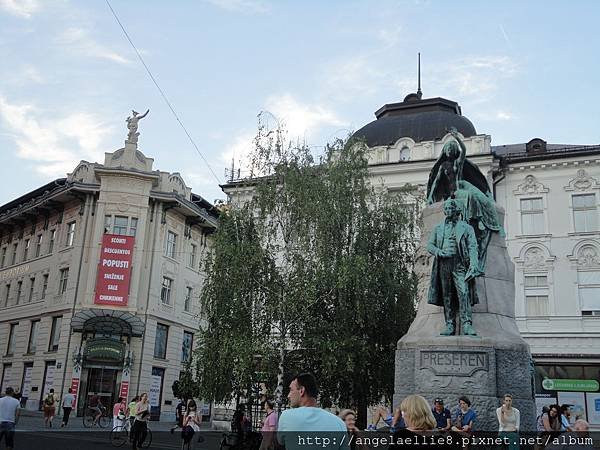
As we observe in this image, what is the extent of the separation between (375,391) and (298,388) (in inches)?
Result: 642

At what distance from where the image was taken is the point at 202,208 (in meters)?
43.8

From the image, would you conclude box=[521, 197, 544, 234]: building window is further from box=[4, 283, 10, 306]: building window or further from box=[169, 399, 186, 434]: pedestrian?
box=[4, 283, 10, 306]: building window

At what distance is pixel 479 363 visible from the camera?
987 centimetres

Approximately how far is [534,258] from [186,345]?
22431 millimetres

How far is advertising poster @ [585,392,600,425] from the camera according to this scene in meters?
28.4

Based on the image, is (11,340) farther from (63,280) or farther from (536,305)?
(536,305)

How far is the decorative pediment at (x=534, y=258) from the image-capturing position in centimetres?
3102

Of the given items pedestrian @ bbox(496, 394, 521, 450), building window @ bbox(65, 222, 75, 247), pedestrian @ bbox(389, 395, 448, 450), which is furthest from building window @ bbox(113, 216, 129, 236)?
pedestrian @ bbox(389, 395, 448, 450)

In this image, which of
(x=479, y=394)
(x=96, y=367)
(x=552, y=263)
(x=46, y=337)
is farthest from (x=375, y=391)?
(x=46, y=337)

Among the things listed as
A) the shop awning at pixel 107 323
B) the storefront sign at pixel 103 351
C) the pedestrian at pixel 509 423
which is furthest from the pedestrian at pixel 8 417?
the shop awning at pixel 107 323

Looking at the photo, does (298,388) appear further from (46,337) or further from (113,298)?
(46,337)

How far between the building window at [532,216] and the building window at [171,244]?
2098 cm

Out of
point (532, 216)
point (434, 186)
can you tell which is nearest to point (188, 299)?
point (532, 216)

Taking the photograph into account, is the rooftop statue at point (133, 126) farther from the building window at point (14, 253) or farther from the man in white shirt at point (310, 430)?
the man in white shirt at point (310, 430)
